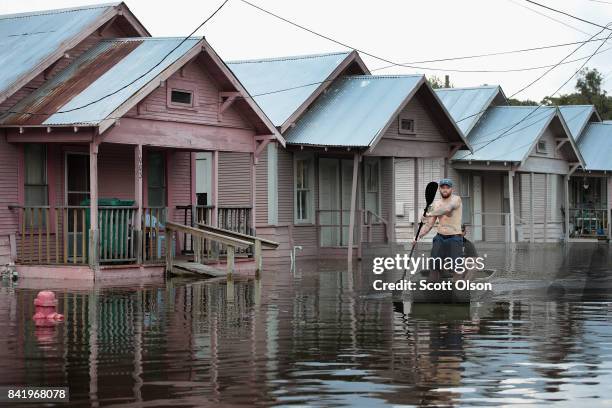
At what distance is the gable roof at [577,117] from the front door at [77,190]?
2916cm

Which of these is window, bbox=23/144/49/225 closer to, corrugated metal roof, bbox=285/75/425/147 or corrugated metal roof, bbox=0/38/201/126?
corrugated metal roof, bbox=0/38/201/126

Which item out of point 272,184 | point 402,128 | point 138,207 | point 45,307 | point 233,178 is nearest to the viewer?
point 45,307

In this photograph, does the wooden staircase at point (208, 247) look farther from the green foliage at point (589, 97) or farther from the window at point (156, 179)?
the green foliage at point (589, 97)

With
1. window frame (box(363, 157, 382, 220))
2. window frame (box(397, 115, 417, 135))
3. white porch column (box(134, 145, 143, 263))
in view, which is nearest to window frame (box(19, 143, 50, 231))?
white porch column (box(134, 145, 143, 263))

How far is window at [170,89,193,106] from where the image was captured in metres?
26.4

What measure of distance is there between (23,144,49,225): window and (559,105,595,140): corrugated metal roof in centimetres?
3033

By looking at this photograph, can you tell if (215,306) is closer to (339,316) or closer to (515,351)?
(339,316)

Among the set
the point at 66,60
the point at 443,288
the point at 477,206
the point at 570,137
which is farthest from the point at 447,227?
the point at 570,137

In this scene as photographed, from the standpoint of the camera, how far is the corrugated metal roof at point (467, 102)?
140 feet

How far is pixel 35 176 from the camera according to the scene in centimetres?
2598

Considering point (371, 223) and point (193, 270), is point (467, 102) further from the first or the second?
point (193, 270)

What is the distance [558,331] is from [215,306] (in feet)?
19.4

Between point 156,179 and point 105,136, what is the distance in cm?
553

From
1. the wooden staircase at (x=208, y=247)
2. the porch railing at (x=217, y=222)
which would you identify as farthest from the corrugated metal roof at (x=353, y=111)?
the wooden staircase at (x=208, y=247)
